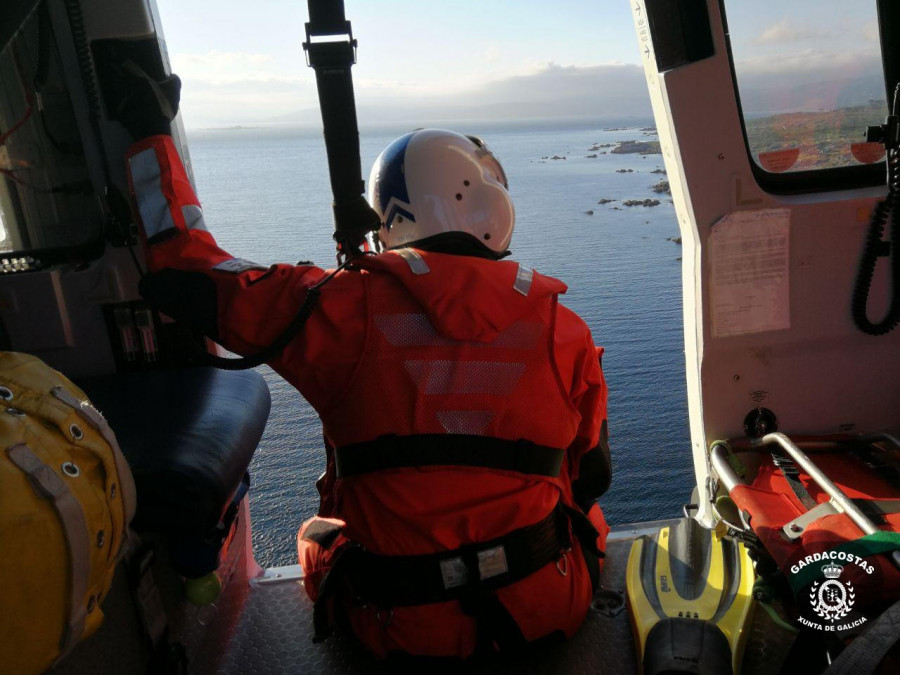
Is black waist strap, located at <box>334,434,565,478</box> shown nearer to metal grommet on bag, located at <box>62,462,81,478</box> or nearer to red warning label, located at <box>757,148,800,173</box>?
metal grommet on bag, located at <box>62,462,81,478</box>

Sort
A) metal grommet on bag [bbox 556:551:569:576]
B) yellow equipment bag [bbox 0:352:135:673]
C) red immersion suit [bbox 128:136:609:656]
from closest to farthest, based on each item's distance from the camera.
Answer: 1. yellow equipment bag [bbox 0:352:135:673]
2. red immersion suit [bbox 128:136:609:656]
3. metal grommet on bag [bbox 556:551:569:576]

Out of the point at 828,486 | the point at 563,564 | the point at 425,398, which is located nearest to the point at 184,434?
the point at 425,398

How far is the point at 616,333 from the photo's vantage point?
615 centimetres

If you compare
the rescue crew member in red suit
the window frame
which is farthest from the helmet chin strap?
the window frame

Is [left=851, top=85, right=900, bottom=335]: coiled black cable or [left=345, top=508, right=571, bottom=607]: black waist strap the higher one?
[left=851, top=85, right=900, bottom=335]: coiled black cable

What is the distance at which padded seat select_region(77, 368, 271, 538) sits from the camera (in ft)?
5.09

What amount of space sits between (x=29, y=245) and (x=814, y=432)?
291 centimetres

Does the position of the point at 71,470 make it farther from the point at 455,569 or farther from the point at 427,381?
the point at 455,569

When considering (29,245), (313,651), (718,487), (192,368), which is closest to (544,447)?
(313,651)

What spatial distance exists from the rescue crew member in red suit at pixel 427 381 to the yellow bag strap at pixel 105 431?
37cm

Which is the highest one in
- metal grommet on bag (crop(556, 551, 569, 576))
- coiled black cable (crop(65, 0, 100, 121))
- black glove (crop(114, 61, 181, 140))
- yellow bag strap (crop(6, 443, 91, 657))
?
coiled black cable (crop(65, 0, 100, 121))

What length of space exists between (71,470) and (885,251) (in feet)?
8.25

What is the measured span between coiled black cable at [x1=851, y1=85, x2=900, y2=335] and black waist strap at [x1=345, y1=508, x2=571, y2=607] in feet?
5.03

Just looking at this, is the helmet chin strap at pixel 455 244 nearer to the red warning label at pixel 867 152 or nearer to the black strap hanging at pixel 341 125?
the black strap hanging at pixel 341 125
